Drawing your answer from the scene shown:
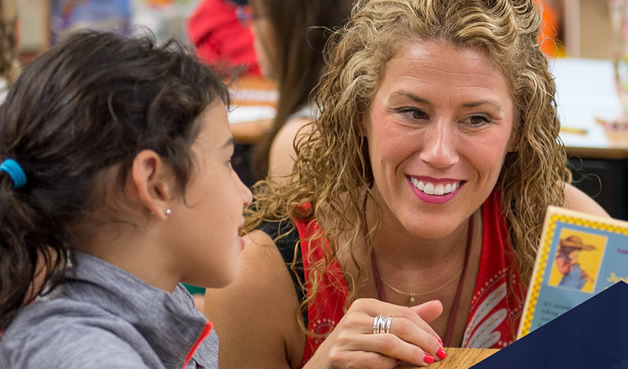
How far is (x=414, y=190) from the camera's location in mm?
1378

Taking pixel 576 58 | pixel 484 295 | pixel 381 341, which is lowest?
pixel 576 58

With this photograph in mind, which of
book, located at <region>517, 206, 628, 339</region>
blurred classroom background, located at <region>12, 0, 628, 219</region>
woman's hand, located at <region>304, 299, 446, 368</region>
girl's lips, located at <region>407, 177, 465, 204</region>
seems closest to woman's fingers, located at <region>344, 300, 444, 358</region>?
woman's hand, located at <region>304, 299, 446, 368</region>

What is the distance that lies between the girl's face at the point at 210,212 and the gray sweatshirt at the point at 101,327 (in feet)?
0.19

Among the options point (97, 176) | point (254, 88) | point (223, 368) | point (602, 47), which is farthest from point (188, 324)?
point (602, 47)

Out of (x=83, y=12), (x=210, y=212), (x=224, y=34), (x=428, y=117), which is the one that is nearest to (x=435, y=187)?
(x=428, y=117)

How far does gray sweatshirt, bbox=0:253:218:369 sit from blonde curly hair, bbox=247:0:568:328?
0.49m

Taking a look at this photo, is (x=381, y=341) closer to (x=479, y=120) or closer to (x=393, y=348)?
(x=393, y=348)

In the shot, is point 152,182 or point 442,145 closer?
point 152,182

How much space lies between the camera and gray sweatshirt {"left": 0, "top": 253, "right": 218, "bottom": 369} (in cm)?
86

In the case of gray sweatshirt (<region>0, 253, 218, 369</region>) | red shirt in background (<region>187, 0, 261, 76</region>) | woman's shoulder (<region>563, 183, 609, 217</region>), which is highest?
gray sweatshirt (<region>0, 253, 218, 369</region>)

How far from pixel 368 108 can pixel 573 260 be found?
0.45 meters

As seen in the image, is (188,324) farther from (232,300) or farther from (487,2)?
(487,2)

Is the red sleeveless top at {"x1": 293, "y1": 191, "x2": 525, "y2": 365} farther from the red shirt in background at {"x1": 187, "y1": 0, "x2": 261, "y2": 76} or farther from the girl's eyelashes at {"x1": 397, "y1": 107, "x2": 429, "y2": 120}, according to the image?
the red shirt in background at {"x1": 187, "y1": 0, "x2": 261, "y2": 76}

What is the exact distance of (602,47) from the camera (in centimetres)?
383
